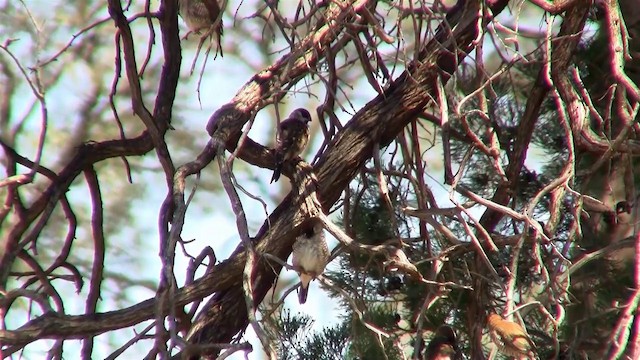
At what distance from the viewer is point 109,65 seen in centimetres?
782

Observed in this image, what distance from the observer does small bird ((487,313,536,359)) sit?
285 centimetres

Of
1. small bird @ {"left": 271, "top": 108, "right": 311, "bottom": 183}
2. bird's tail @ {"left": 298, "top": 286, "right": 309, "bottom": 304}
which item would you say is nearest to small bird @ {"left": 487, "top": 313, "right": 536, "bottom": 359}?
bird's tail @ {"left": 298, "top": 286, "right": 309, "bottom": 304}

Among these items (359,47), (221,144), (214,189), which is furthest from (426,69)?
(214,189)

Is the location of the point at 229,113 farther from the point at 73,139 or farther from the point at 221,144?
the point at 73,139

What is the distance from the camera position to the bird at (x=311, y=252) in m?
3.26

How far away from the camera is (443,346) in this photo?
3414mm

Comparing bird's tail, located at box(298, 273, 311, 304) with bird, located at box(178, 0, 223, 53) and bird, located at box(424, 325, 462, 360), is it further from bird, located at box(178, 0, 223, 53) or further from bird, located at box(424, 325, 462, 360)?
bird, located at box(178, 0, 223, 53)

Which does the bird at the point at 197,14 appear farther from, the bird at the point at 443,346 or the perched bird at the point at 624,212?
the perched bird at the point at 624,212

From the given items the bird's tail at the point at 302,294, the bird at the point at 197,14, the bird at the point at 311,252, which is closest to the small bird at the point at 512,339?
the bird at the point at 311,252

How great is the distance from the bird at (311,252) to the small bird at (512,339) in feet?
2.36

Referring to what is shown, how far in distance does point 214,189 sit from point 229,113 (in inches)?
214

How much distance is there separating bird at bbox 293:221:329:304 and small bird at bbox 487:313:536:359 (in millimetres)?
720

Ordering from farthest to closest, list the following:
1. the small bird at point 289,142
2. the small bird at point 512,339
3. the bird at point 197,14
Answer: the bird at point 197,14
the small bird at point 289,142
the small bird at point 512,339

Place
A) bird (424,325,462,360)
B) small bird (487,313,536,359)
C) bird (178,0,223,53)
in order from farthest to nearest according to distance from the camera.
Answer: bird (178,0,223,53), bird (424,325,462,360), small bird (487,313,536,359)
